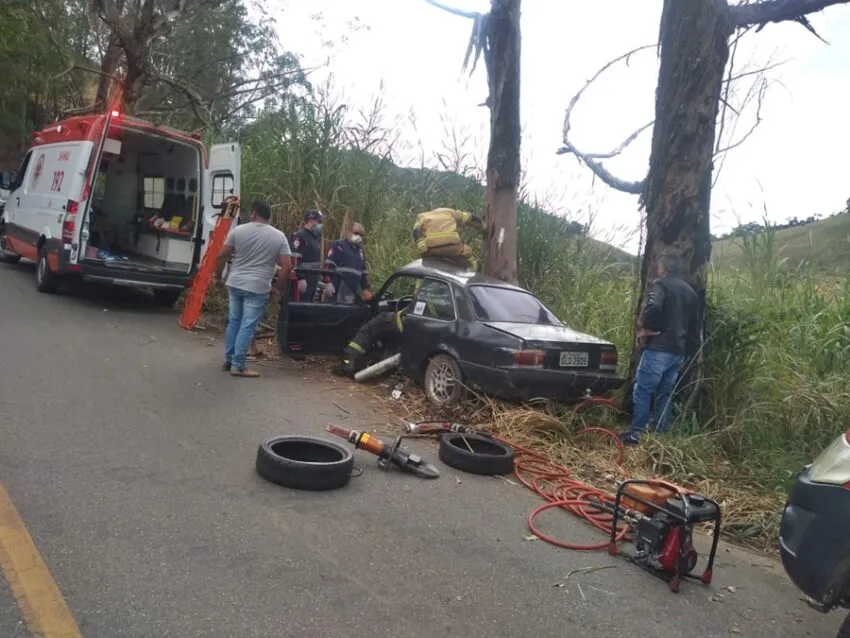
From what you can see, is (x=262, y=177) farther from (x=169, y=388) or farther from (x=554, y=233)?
(x=169, y=388)

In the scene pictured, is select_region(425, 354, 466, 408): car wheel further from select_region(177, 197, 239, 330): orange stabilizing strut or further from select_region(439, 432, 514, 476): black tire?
select_region(177, 197, 239, 330): orange stabilizing strut

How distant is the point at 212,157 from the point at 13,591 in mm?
8532

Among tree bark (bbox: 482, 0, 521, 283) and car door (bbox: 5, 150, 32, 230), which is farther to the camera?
car door (bbox: 5, 150, 32, 230)

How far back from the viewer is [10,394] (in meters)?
5.58

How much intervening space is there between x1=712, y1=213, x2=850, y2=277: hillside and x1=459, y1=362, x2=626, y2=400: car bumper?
2295 mm

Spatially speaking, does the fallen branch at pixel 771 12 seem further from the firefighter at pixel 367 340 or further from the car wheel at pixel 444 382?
the car wheel at pixel 444 382

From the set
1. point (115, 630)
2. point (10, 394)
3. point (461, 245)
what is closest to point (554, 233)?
point (461, 245)

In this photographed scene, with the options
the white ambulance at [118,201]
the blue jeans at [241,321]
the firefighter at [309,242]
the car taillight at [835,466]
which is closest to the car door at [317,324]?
the blue jeans at [241,321]

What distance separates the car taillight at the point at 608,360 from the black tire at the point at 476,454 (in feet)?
5.44

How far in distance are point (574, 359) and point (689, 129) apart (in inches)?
100

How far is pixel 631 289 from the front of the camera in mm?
9250

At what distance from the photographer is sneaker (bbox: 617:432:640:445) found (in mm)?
6422

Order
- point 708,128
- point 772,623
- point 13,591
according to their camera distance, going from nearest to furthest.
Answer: point 13,591 → point 772,623 → point 708,128

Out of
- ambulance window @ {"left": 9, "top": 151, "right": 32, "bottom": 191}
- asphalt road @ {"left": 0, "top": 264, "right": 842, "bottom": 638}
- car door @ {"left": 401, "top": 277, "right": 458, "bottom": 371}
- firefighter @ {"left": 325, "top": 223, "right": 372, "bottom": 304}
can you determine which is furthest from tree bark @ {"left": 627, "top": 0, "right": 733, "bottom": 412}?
ambulance window @ {"left": 9, "top": 151, "right": 32, "bottom": 191}
